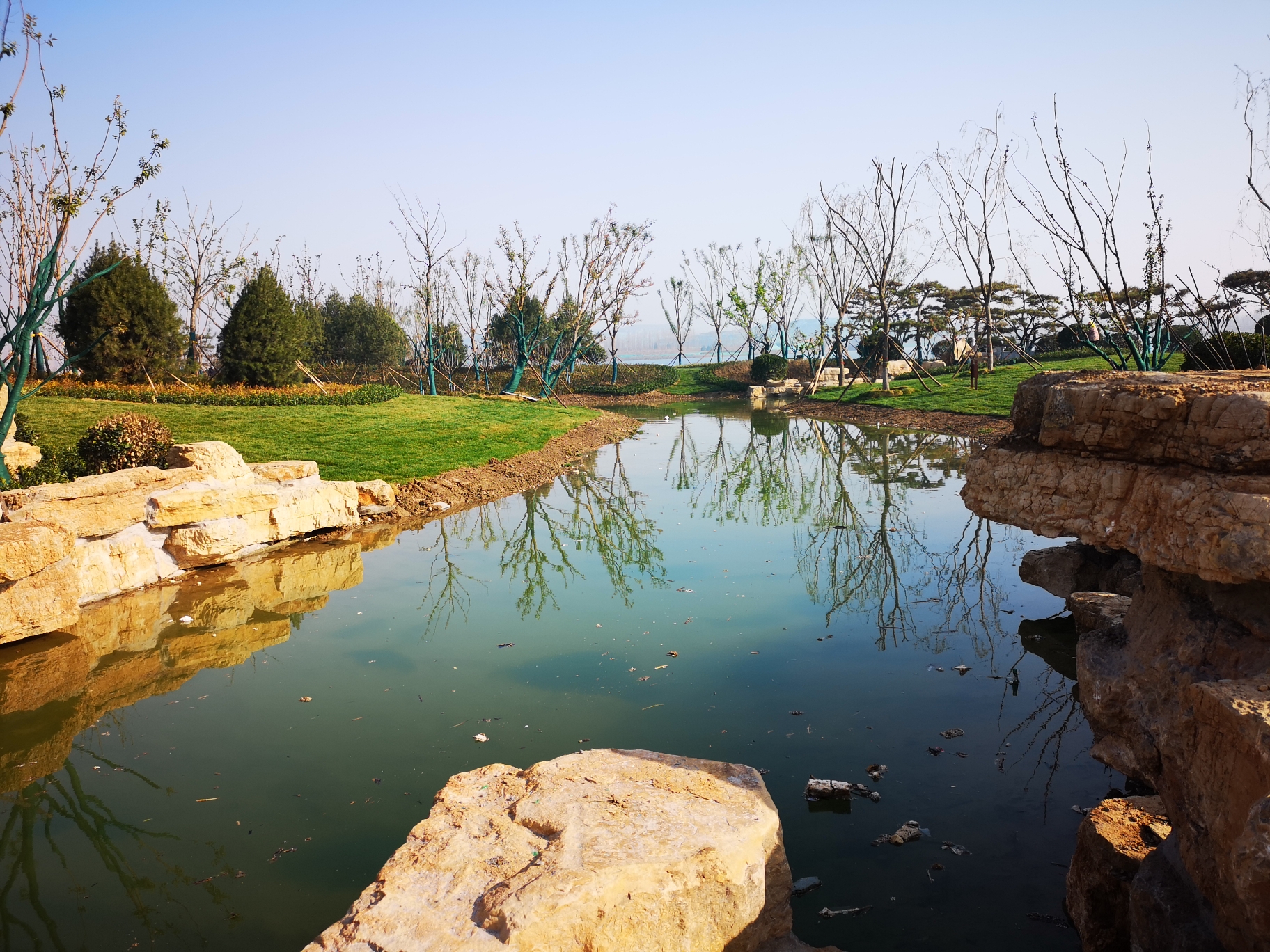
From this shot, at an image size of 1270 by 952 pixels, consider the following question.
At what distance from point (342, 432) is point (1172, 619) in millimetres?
16946

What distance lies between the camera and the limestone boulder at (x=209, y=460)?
33.3 ft

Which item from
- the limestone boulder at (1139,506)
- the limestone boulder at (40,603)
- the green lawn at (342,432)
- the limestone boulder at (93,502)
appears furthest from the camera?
the green lawn at (342,432)

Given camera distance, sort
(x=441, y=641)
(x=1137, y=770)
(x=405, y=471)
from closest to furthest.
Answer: (x=1137, y=770), (x=441, y=641), (x=405, y=471)

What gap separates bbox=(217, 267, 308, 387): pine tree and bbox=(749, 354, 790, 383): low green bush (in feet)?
81.5

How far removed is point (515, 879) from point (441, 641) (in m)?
4.83

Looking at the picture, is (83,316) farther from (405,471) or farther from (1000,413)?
(1000,413)

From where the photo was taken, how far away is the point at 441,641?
25.0 feet

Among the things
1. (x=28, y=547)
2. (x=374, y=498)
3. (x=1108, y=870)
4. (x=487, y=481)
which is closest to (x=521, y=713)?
(x=1108, y=870)

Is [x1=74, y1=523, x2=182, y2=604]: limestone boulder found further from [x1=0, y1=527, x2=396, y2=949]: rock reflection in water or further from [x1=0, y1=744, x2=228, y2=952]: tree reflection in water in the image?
[x1=0, y1=744, x2=228, y2=952]: tree reflection in water

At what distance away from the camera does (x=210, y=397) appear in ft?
70.6

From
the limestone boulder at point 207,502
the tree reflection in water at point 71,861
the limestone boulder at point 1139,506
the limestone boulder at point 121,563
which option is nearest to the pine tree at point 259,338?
the limestone boulder at point 207,502

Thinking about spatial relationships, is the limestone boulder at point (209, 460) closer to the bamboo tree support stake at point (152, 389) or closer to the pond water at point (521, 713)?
the pond water at point (521, 713)

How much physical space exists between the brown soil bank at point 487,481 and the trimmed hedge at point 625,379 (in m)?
19.7

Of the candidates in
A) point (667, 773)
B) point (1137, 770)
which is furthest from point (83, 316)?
point (1137, 770)
